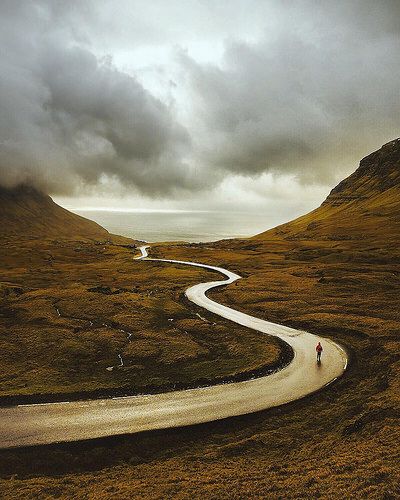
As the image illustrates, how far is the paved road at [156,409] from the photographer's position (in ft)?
101

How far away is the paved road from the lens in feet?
101

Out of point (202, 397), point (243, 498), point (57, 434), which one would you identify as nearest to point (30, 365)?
point (57, 434)

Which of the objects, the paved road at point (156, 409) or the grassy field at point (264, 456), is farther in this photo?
the paved road at point (156, 409)

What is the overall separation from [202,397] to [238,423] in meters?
5.82

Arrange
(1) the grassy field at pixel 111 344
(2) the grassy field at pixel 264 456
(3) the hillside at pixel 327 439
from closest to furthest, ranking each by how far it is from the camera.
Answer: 1. (3) the hillside at pixel 327 439
2. (2) the grassy field at pixel 264 456
3. (1) the grassy field at pixel 111 344

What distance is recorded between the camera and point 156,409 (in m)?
34.4

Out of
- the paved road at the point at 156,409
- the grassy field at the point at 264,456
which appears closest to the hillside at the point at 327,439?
the grassy field at the point at 264,456

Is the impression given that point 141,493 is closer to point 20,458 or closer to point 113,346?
point 20,458

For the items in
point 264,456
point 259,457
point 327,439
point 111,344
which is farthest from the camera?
point 111,344

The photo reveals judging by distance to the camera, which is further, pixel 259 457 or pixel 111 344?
pixel 111 344

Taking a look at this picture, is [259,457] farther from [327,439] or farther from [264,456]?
[327,439]

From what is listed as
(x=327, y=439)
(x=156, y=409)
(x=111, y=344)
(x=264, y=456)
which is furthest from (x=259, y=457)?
(x=111, y=344)

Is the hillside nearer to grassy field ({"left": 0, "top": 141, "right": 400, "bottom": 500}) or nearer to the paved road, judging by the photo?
grassy field ({"left": 0, "top": 141, "right": 400, "bottom": 500})

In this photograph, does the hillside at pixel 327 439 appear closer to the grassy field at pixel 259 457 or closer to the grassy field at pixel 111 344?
the grassy field at pixel 259 457
